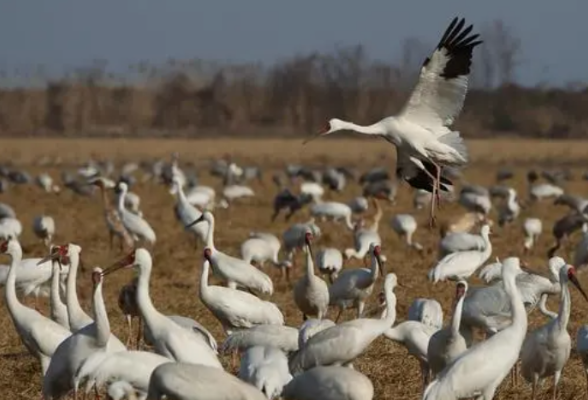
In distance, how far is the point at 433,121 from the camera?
10.3 metres

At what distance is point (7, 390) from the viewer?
729 cm

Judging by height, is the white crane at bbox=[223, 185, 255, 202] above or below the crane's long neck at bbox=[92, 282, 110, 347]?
below

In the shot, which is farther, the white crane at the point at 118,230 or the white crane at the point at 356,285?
the white crane at the point at 118,230

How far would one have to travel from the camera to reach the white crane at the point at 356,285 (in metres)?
9.48

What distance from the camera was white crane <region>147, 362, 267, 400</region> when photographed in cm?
512

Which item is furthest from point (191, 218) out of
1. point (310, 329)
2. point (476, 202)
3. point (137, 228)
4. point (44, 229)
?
point (310, 329)

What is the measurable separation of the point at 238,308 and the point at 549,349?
219cm

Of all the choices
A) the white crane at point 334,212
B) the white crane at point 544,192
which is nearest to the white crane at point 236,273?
the white crane at point 334,212

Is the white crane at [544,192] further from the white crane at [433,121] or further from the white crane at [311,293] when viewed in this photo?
the white crane at [311,293]

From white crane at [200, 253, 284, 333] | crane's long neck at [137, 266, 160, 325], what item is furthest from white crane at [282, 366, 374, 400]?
white crane at [200, 253, 284, 333]

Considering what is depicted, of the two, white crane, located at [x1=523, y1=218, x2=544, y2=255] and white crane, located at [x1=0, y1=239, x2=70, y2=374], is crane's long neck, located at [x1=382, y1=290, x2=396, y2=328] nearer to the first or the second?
white crane, located at [x1=0, y1=239, x2=70, y2=374]

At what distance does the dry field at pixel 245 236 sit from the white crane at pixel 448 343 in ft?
1.45

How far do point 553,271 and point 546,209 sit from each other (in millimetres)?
14791

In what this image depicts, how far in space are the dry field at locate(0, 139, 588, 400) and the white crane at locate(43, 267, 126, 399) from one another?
0.86m
